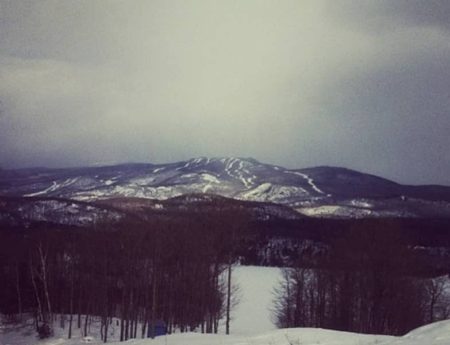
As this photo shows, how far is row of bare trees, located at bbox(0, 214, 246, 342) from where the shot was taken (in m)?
33.5

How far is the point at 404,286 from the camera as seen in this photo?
30.2m

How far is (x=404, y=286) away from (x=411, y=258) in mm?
1806

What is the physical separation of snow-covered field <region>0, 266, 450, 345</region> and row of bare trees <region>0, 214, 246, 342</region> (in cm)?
164

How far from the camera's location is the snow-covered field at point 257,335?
13.1 meters

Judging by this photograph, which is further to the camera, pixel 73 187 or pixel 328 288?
pixel 73 187

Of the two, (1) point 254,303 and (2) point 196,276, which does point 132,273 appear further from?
(1) point 254,303

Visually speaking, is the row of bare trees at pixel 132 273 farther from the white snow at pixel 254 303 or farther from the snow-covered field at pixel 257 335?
the white snow at pixel 254 303

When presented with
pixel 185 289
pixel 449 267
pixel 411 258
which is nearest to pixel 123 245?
pixel 185 289

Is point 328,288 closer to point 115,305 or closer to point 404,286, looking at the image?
point 404,286

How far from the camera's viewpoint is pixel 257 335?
16.6 metres

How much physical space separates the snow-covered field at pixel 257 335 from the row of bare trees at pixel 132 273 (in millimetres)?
1642

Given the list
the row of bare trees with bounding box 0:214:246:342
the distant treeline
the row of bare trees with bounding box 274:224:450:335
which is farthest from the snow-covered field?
the row of bare trees with bounding box 274:224:450:335

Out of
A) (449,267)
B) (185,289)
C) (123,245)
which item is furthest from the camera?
(449,267)

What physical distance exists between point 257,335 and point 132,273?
2117 cm
